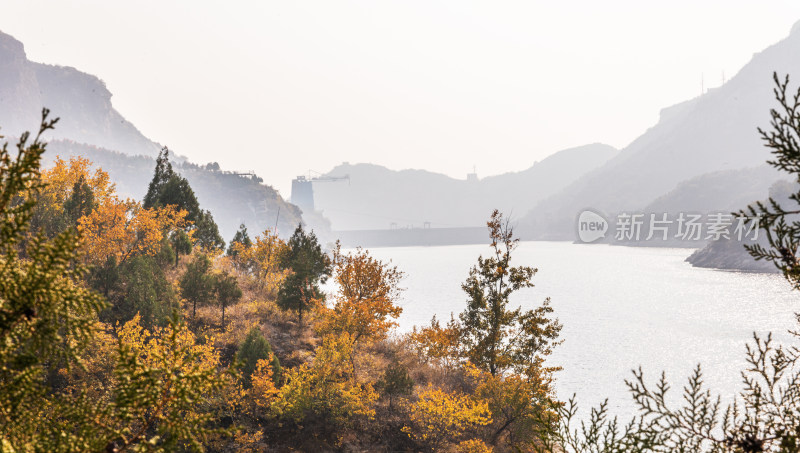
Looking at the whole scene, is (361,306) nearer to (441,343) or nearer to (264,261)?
(441,343)

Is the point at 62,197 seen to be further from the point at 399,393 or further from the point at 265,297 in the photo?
the point at 399,393

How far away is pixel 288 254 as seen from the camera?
192 ft

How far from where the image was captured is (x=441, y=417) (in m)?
34.3

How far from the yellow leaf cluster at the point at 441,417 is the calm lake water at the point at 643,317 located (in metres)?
19.9

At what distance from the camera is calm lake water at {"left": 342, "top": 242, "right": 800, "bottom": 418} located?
187 feet

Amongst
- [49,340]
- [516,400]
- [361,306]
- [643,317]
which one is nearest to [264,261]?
[361,306]

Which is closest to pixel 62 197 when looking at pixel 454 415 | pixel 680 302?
pixel 454 415

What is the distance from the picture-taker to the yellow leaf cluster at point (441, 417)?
3305 centimetres

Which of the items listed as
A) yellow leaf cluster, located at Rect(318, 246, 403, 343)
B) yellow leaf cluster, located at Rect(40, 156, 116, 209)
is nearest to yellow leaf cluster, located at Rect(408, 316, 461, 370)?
yellow leaf cluster, located at Rect(318, 246, 403, 343)

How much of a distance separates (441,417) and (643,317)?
65921 millimetres

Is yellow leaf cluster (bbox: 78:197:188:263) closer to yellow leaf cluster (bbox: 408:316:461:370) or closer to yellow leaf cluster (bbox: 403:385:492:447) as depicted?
yellow leaf cluster (bbox: 408:316:461:370)

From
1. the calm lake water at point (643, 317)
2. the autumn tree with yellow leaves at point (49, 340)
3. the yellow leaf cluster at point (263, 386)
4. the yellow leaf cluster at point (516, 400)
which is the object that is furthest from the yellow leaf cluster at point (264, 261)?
the autumn tree with yellow leaves at point (49, 340)

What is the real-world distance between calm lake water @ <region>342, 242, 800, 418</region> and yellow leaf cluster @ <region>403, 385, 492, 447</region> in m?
19.9

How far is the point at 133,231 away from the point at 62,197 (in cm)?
945
